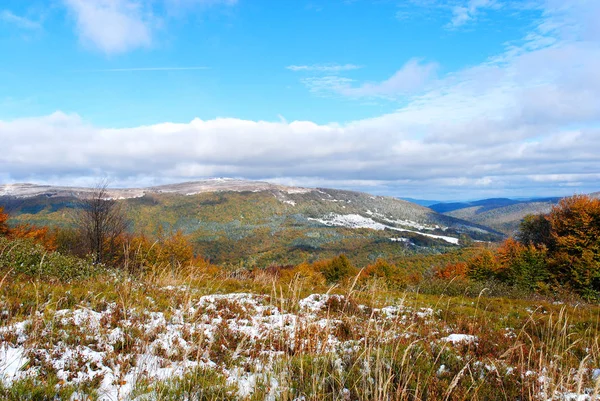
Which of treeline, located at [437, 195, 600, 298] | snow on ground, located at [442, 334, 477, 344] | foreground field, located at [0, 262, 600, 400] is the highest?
foreground field, located at [0, 262, 600, 400]

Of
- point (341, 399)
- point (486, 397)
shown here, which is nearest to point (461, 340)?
point (486, 397)

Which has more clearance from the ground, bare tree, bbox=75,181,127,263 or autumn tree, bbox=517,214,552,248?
bare tree, bbox=75,181,127,263

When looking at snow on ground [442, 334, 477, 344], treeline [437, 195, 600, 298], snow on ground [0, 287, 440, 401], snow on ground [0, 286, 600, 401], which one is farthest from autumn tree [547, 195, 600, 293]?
snow on ground [0, 287, 440, 401]

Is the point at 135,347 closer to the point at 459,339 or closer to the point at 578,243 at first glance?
the point at 459,339

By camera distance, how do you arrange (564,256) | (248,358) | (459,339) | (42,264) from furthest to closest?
(564,256) → (42,264) → (459,339) → (248,358)

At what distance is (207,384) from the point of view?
4.14 metres

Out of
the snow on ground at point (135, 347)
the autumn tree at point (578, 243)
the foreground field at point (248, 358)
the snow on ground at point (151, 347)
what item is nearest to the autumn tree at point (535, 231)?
the autumn tree at point (578, 243)

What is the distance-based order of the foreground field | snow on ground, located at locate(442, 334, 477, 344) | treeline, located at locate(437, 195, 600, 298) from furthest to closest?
treeline, located at locate(437, 195, 600, 298) < snow on ground, located at locate(442, 334, 477, 344) < the foreground field

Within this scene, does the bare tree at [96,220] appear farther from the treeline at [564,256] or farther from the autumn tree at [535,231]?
the autumn tree at [535,231]

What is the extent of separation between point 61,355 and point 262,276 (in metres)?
11.2

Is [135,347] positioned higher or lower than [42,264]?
lower

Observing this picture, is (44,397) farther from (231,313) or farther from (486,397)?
(486,397)

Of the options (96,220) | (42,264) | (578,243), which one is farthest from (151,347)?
(578,243)

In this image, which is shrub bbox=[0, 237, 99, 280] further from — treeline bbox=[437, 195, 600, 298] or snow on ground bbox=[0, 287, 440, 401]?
treeline bbox=[437, 195, 600, 298]
